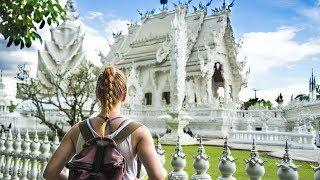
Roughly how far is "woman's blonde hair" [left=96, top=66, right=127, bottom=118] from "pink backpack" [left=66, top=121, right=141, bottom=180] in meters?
0.23

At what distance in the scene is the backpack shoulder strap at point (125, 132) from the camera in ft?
9.07

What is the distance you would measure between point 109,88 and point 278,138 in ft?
51.9

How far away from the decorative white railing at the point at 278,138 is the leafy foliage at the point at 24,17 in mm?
10581

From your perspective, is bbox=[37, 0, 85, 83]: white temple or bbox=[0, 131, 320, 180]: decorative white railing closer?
bbox=[0, 131, 320, 180]: decorative white railing

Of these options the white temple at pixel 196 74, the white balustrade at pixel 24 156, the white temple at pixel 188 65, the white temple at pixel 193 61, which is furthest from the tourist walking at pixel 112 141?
the white temple at pixel 193 61

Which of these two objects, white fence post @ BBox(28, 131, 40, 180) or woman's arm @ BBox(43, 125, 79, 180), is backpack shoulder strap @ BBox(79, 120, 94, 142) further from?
white fence post @ BBox(28, 131, 40, 180)

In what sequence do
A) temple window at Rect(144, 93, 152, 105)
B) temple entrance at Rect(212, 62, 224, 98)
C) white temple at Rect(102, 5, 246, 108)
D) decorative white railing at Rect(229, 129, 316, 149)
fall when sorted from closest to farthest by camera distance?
1. decorative white railing at Rect(229, 129, 316, 149)
2. white temple at Rect(102, 5, 246, 108)
3. temple window at Rect(144, 93, 152, 105)
4. temple entrance at Rect(212, 62, 224, 98)


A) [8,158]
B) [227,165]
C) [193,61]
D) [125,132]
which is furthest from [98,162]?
[193,61]

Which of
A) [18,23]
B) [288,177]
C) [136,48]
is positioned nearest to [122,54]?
[136,48]

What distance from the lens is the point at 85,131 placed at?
9.37 feet

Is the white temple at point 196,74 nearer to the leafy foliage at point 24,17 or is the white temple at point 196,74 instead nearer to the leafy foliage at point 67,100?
the leafy foliage at point 67,100

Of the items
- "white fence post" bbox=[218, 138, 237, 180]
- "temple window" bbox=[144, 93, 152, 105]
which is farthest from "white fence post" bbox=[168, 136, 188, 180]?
"temple window" bbox=[144, 93, 152, 105]

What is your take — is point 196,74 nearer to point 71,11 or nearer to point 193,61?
point 193,61

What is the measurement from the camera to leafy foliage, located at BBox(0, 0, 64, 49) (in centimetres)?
642
